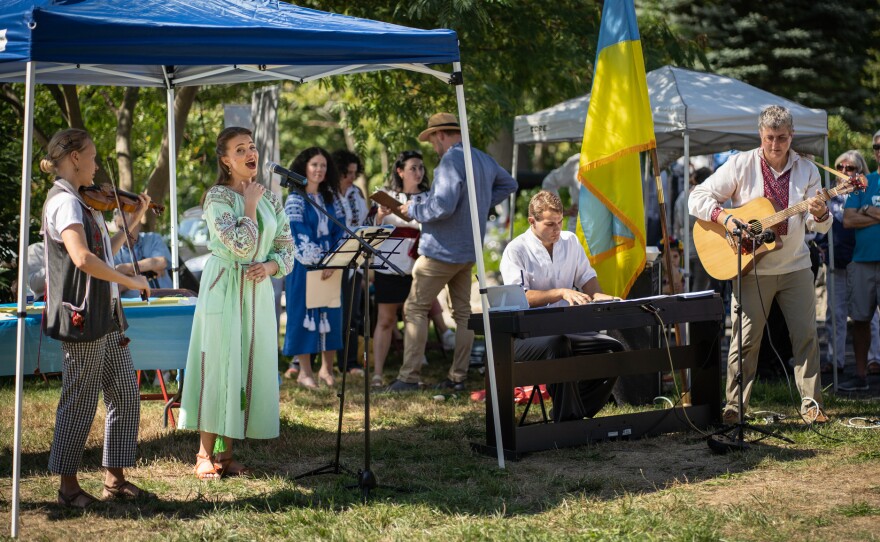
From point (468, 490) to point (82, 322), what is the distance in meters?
2.06

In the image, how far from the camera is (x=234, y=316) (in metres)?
5.30

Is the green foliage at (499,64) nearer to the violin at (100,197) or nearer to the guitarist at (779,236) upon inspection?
the guitarist at (779,236)

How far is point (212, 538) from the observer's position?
14.5ft

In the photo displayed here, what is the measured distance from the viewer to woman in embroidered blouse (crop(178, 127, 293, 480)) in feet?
17.3

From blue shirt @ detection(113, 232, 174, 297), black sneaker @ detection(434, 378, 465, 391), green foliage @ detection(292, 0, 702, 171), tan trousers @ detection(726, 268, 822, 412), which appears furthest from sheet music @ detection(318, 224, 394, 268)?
green foliage @ detection(292, 0, 702, 171)

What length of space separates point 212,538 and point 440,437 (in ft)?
7.81

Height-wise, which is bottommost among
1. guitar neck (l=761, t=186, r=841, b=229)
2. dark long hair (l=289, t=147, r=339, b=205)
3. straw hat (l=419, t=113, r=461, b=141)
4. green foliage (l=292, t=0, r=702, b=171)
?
guitar neck (l=761, t=186, r=841, b=229)

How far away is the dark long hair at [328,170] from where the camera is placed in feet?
27.2

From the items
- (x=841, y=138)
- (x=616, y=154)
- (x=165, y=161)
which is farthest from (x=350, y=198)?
(x=841, y=138)

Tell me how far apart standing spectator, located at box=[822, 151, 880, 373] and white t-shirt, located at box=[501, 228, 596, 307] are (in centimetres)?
282

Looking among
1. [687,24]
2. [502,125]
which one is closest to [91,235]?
[502,125]

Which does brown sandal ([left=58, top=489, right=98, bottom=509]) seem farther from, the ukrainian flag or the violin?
the ukrainian flag

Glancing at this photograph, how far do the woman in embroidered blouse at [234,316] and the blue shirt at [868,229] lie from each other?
523cm

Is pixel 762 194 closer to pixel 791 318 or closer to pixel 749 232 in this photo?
pixel 749 232
